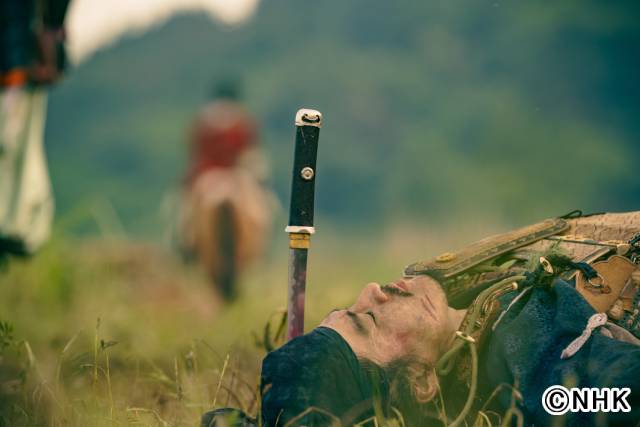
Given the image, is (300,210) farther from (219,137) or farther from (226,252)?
(219,137)

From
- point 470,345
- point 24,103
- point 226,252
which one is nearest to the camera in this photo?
point 470,345

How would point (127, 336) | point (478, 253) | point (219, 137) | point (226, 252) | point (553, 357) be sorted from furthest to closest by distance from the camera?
1. point (219, 137)
2. point (226, 252)
3. point (127, 336)
4. point (478, 253)
5. point (553, 357)

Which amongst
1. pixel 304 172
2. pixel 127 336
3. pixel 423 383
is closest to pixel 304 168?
pixel 304 172

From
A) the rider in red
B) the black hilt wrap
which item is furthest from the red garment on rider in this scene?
the black hilt wrap

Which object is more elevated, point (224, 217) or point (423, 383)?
point (224, 217)

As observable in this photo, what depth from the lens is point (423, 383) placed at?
89.1 inches

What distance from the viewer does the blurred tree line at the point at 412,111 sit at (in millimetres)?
30656

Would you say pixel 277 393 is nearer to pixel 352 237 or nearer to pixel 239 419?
pixel 239 419

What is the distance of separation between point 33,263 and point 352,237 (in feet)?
83.0

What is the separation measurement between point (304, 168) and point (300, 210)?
119 mm

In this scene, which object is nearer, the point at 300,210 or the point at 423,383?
the point at 423,383

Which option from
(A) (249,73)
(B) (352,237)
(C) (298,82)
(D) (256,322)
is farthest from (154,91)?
(D) (256,322)

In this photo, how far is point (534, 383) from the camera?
2.11 meters

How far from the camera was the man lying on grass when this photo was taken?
2.06 meters
